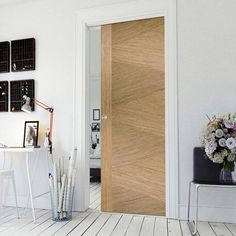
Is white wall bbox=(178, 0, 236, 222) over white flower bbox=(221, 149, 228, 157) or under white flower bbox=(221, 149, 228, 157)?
over

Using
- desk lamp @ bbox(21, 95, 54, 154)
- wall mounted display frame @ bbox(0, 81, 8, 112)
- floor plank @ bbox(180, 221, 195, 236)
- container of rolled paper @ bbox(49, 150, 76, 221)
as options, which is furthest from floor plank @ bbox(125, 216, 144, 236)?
wall mounted display frame @ bbox(0, 81, 8, 112)

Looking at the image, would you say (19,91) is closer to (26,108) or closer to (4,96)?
(4,96)

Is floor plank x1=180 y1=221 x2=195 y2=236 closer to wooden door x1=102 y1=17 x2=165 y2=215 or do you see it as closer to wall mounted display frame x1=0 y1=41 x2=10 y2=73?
wooden door x1=102 y1=17 x2=165 y2=215

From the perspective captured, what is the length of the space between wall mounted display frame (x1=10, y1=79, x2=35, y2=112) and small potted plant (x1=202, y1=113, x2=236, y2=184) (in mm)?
2138

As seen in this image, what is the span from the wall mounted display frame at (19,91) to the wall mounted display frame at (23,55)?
171mm

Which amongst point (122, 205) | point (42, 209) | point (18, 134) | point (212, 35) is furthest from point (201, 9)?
point (42, 209)

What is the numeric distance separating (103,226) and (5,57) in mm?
2455

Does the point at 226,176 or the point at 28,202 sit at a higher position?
the point at 226,176

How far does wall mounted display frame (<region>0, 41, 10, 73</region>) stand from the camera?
138 inches

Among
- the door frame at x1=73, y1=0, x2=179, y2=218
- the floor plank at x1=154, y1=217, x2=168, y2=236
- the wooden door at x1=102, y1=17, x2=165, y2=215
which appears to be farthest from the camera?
the wooden door at x1=102, y1=17, x2=165, y2=215

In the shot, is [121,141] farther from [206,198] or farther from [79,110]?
[206,198]

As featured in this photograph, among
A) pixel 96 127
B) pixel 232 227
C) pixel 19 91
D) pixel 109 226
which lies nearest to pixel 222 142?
pixel 232 227

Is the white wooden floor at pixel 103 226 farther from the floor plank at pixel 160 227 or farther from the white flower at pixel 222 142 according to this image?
the white flower at pixel 222 142

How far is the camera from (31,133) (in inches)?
128
